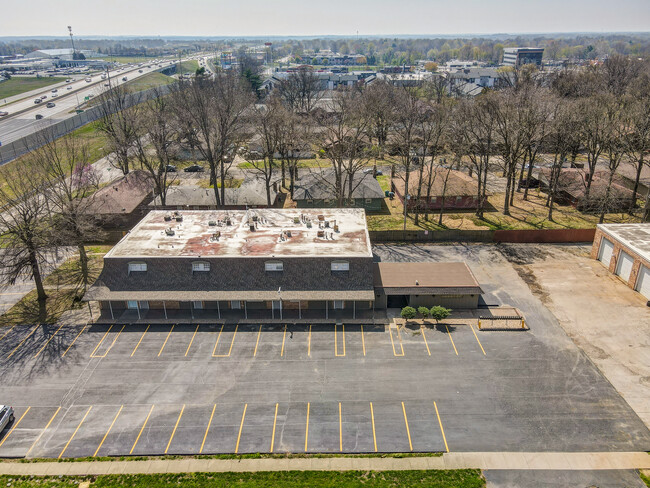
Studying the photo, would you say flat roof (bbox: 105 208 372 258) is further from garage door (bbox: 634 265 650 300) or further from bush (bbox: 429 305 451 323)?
garage door (bbox: 634 265 650 300)

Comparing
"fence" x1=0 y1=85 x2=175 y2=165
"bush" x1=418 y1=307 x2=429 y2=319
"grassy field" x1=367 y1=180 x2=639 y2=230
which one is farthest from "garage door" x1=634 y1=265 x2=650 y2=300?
"fence" x1=0 y1=85 x2=175 y2=165

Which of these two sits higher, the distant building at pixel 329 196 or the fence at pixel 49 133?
the fence at pixel 49 133

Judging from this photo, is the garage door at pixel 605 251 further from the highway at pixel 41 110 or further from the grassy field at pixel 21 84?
the grassy field at pixel 21 84

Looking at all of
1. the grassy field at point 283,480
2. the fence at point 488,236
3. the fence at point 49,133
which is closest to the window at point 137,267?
the grassy field at point 283,480

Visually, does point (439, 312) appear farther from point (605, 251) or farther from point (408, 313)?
point (605, 251)

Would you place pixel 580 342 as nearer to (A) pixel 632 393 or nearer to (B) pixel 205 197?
(A) pixel 632 393

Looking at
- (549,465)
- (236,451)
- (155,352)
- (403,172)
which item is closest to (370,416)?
(236,451)

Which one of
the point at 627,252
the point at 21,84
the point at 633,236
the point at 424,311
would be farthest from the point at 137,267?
the point at 21,84

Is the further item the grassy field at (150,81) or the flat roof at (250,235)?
the grassy field at (150,81)
